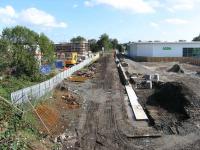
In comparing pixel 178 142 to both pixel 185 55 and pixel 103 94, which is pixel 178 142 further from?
pixel 185 55

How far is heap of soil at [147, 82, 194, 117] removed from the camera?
2714 centimetres

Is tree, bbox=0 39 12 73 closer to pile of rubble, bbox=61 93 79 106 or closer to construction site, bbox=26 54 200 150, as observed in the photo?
construction site, bbox=26 54 200 150

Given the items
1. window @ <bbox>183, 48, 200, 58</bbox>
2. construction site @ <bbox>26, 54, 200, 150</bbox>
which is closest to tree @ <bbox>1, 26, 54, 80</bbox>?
construction site @ <bbox>26, 54, 200, 150</bbox>

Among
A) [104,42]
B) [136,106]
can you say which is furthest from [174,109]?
[104,42]

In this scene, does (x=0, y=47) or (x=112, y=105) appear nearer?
(x=112, y=105)

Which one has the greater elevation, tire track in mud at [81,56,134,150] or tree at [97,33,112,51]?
tree at [97,33,112,51]

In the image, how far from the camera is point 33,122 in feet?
66.7

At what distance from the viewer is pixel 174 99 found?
1161 inches

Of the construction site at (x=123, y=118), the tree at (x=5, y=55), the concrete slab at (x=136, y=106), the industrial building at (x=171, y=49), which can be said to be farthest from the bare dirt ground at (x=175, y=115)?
the industrial building at (x=171, y=49)

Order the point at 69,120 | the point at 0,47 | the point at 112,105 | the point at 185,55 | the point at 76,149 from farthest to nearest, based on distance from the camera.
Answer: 1. the point at 185,55
2. the point at 0,47
3. the point at 112,105
4. the point at 69,120
5. the point at 76,149

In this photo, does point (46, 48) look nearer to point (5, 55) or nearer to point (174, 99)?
point (5, 55)

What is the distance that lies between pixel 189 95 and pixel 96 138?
11.1m

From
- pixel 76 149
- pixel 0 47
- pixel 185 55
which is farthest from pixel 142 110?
pixel 185 55

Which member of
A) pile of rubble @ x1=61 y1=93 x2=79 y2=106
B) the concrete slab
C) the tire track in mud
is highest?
pile of rubble @ x1=61 y1=93 x2=79 y2=106
